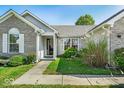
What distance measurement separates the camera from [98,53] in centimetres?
1567

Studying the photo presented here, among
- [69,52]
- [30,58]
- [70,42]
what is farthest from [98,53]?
[70,42]

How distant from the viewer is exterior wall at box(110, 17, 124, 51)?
51.3 feet

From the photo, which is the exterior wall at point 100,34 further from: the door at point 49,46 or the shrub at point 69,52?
the door at point 49,46

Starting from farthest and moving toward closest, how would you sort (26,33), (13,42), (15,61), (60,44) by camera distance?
(60,44), (13,42), (26,33), (15,61)

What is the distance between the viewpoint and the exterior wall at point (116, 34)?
615 inches

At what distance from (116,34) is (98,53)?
1.83 meters

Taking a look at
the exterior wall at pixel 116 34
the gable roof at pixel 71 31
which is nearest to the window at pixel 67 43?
the gable roof at pixel 71 31

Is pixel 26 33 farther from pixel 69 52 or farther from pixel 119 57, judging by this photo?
pixel 119 57

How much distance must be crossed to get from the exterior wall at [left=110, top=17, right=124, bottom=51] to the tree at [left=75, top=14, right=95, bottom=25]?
38780mm

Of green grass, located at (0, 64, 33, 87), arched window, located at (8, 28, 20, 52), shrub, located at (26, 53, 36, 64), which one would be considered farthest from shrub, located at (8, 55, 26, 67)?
green grass, located at (0, 64, 33, 87)

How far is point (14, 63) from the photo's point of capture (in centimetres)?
1752

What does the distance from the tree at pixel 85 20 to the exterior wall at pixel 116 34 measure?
38.8 m

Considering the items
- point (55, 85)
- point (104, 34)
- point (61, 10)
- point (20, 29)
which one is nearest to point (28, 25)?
point (20, 29)

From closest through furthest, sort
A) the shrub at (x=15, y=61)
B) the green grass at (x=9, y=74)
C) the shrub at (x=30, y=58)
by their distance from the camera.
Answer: the green grass at (x=9, y=74)
the shrub at (x=15, y=61)
the shrub at (x=30, y=58)
